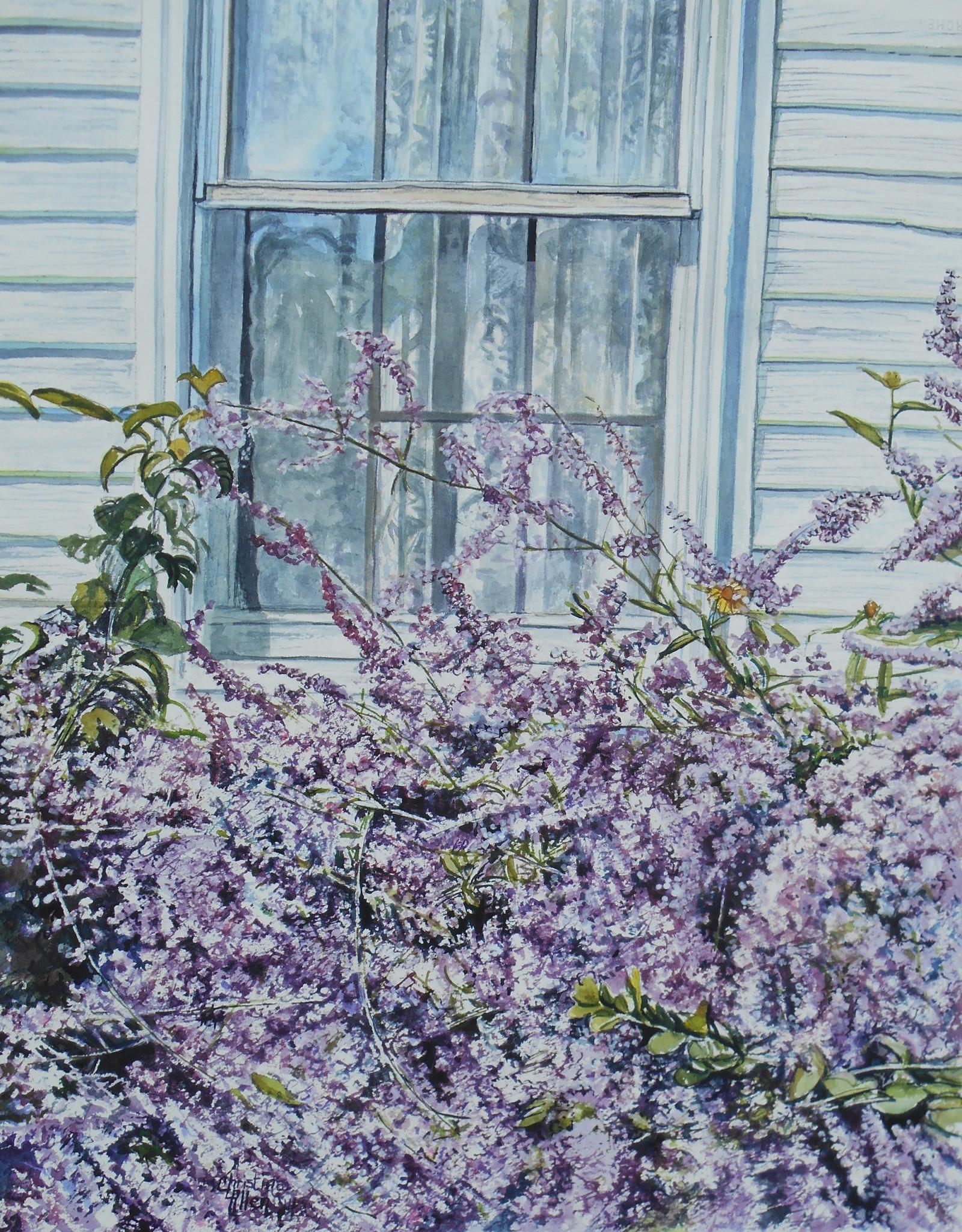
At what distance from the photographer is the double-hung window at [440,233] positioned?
199 cm

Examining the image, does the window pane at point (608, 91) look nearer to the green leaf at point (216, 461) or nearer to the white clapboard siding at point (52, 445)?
the green leaf at point (216, 461)

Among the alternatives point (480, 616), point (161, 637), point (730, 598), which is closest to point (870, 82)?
point (730, 598)

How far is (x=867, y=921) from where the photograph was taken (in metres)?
1.28

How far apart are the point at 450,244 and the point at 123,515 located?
728 millimetres

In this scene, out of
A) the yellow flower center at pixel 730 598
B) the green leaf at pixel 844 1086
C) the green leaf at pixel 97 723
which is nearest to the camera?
the green leaf at pixel 844 1086

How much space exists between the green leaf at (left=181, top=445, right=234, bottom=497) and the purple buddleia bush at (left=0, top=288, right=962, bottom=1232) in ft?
1.04

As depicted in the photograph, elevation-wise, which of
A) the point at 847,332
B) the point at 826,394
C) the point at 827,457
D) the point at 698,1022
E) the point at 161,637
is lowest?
the point at 698,1022

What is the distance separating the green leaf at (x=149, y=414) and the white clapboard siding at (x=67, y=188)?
0.35 metres

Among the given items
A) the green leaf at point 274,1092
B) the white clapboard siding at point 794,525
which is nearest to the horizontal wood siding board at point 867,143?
the white clapboard siding at point 794,525

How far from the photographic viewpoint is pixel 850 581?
6.40 feet

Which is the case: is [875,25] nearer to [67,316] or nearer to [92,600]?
[67,316]

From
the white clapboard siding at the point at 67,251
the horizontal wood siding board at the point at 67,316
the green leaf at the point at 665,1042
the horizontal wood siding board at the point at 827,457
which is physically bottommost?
the green leaf at the point at 665,1042

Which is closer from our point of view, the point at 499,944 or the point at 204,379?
the point at 499,944

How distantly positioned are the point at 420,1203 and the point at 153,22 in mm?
1802
